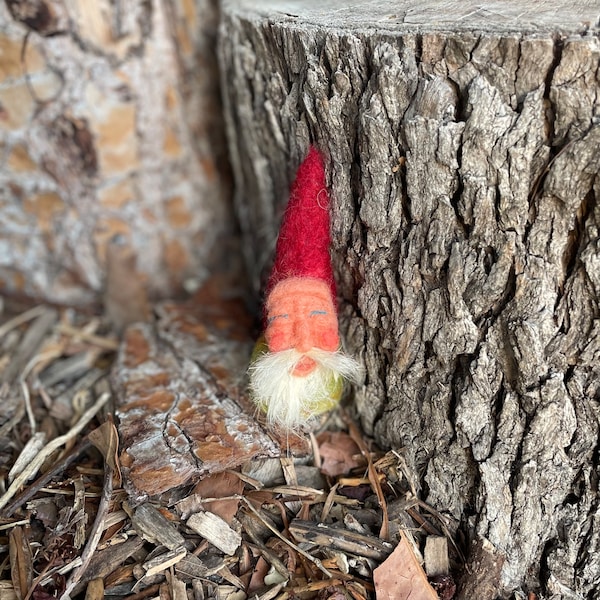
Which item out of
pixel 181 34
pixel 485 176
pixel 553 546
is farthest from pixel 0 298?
pixel 553 546

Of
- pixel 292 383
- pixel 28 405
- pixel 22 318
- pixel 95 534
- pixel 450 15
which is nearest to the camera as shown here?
pixel 450 15

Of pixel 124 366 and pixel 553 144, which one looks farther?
pixel 124 366

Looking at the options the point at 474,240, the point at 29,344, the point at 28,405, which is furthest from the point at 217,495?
the point at 29,344

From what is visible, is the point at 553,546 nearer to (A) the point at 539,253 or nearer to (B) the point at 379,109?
(A) the point at 539,253

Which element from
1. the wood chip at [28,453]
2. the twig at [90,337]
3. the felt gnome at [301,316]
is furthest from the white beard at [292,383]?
the twig at [90,337]

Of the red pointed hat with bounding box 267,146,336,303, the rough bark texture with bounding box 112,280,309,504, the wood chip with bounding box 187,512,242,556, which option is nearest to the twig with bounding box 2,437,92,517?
the rough bark texture with bounding box 112,280,309,504

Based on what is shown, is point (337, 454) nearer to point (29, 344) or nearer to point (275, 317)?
point (275, 317)

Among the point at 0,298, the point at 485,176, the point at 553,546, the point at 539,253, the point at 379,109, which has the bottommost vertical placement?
the point at 553,546
